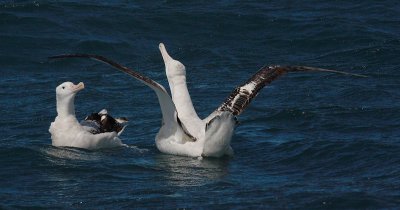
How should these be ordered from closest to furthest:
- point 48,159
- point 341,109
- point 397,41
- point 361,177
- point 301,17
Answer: point 361,177
point 48,159
point 341,109
point 397,41
point 301,17

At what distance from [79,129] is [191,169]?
253cm

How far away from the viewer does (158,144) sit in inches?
768

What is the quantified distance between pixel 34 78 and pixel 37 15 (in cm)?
517

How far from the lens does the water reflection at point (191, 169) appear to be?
17375 millimetres

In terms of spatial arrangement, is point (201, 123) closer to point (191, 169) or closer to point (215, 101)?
point (191, 169)

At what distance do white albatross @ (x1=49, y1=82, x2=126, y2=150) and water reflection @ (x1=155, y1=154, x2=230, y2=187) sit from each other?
1045mm

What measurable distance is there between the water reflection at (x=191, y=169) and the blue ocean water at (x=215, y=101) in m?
0.03

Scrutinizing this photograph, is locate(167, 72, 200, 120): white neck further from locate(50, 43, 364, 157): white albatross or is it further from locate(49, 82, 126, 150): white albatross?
locate(49, 82, 126, 150): white albatross

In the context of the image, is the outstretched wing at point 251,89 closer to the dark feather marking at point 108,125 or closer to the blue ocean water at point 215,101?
the blue ocean water at point 215,101

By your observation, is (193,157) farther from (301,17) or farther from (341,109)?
(301,17)

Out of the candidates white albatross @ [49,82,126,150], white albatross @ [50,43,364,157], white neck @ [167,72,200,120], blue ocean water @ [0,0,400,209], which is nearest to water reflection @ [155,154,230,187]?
blue ocean water @ [0,0,400,209]

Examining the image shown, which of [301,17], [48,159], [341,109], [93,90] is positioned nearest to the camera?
[48,159]

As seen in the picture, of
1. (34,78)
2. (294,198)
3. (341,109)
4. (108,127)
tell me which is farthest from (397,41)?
(294,198)

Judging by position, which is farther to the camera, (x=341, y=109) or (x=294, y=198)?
(x=341, y=109)
